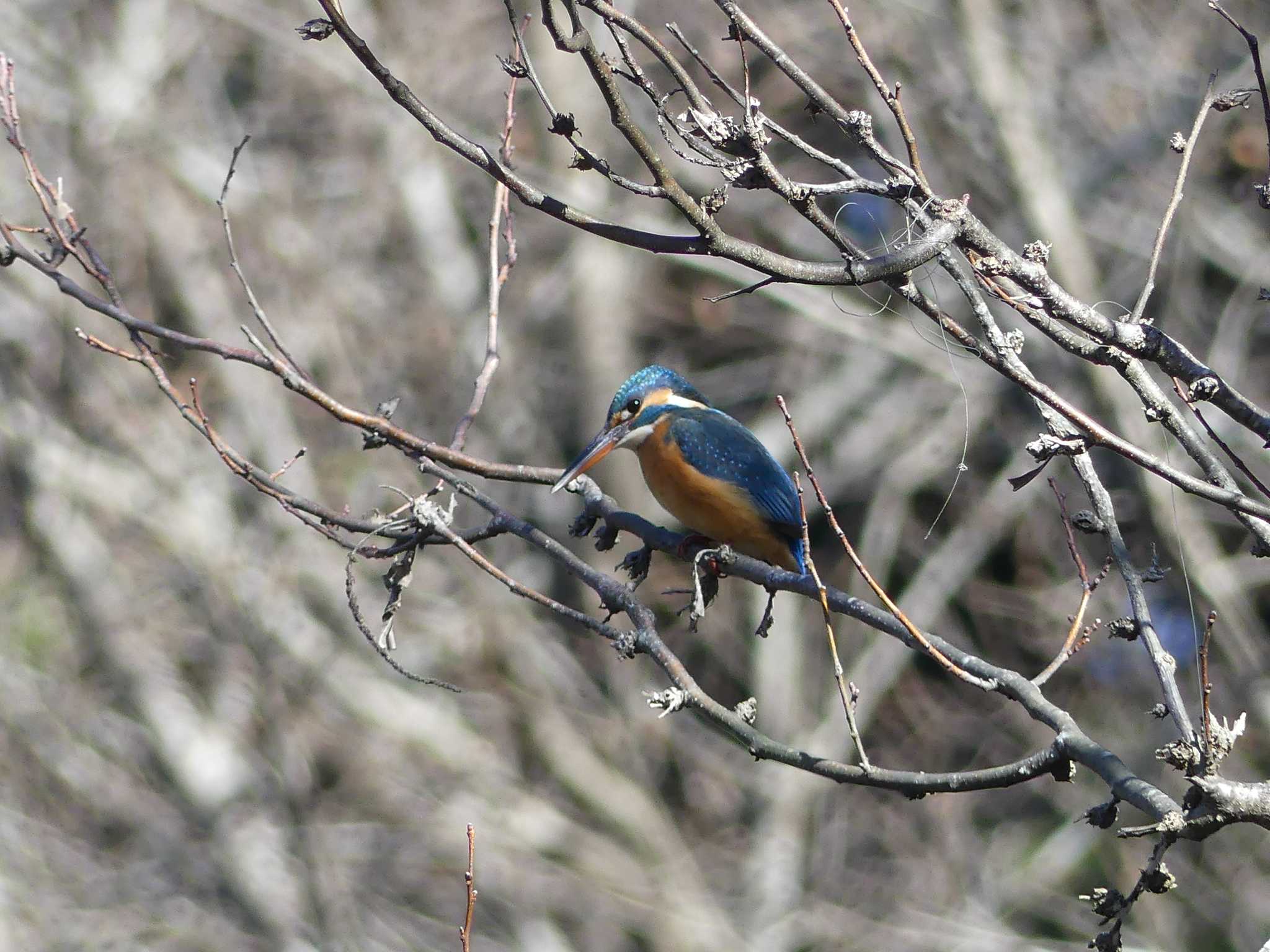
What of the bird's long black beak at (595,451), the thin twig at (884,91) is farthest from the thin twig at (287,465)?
the thin twig at (884,91)

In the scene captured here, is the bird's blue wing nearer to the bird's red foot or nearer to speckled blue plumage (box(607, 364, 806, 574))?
speckled blue plumage (box(607, 364, 806, 574))

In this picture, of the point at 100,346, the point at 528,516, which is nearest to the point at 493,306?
the point at 100,346

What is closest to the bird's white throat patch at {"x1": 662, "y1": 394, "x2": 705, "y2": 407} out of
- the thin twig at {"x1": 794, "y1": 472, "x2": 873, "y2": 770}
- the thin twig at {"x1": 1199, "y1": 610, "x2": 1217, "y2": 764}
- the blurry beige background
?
the thin twig at {"x1": 794, "y1": 472, "x2": 873, "y2": 770}

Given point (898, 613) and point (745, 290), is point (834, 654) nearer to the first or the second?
point (898, 613)

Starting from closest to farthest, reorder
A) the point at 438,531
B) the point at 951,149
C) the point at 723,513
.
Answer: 1. the point at 438,531
2. the point at 723,513
3. the point at 951,149

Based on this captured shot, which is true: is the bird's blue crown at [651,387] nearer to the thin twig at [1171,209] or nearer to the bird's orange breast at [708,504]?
the bird's orange breast at [708,504]

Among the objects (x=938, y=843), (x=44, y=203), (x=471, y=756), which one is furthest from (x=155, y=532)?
(x=44, y=203)

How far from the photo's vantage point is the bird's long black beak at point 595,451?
106 inches

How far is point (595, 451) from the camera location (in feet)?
11.4

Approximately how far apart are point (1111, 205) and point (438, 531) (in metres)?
6.63

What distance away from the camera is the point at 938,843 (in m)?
7.93

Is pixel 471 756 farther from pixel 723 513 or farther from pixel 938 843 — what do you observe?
pixel 723 513

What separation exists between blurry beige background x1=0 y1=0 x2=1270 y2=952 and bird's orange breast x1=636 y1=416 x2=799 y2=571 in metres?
3.93

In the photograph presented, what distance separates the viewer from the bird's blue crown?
3.82 meters
